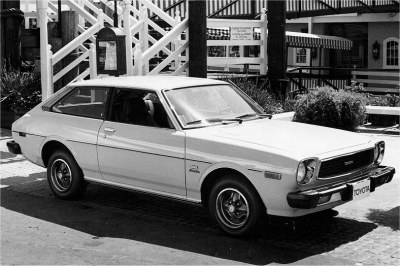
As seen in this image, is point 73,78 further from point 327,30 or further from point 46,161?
point 327,30

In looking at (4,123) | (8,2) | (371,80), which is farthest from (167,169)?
(371,80)

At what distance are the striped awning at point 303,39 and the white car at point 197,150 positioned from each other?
8.51 meters

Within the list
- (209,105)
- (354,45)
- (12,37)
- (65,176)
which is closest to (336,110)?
(209,105)

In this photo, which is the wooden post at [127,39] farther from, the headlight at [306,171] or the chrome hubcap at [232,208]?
the headlight at [306,171]

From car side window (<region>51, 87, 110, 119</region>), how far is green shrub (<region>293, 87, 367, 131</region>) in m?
4.92

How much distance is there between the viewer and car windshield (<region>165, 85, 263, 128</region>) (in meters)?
7.31

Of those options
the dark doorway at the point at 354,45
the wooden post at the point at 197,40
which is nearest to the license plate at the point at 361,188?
the wooden post at the point at 197,40

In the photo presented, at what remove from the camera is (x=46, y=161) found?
8.62m

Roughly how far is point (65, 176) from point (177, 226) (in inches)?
74.8

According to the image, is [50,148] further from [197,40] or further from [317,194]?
[197,40]

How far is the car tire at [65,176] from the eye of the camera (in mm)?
8195

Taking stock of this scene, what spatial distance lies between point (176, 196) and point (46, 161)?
88.9 inches

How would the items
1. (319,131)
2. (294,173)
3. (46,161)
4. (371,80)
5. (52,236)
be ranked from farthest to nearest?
(371,80), (46,161), (319,131), (52,236), (294,173)

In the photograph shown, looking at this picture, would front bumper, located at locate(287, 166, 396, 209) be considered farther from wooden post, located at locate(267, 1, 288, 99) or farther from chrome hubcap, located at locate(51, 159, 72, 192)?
wooden post, located at locate(267, 1, 288, 99)
